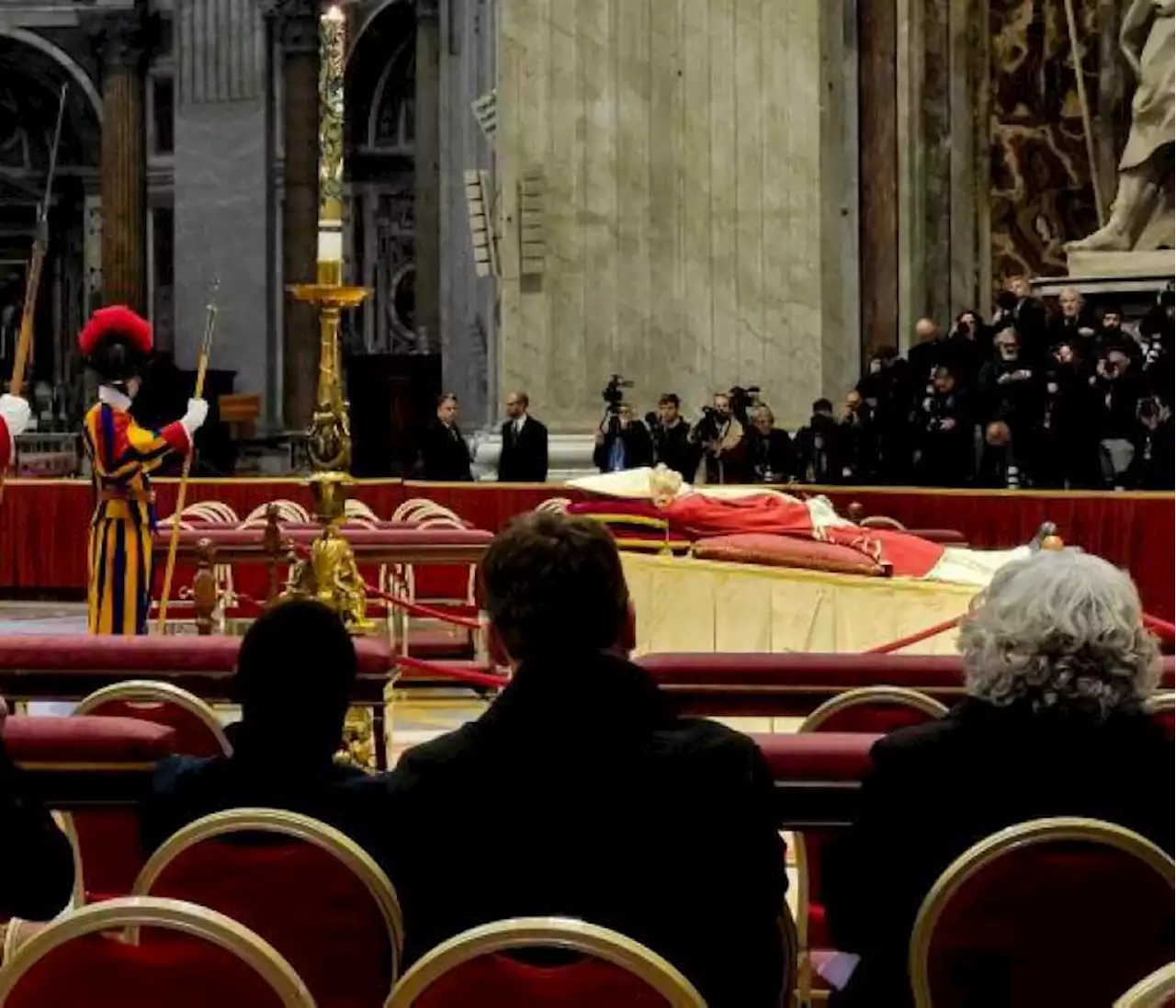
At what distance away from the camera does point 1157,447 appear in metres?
15.6

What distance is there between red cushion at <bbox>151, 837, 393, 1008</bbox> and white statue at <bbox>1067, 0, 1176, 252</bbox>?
50.7 ft

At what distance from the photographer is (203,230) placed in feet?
104

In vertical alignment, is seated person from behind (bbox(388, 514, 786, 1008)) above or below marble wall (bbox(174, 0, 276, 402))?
below

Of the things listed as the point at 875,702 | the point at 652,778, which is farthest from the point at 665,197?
the point at 652,778

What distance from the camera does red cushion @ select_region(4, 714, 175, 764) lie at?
15.9 ft

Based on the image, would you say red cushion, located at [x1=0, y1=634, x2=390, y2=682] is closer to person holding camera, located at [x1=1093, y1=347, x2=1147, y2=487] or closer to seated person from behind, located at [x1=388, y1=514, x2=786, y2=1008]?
seated person from behind, located at [x1=388, y1=514, x2=786, y2=1008]

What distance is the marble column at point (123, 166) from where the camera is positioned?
107 feet

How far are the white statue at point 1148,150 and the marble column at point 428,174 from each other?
13.3 m

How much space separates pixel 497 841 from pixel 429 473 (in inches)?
658

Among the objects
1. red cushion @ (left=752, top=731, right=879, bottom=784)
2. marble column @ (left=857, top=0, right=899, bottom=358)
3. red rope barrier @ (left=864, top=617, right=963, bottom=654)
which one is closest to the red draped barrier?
red rope barrier @ (left=864, top=617, right=963, bottom=654)

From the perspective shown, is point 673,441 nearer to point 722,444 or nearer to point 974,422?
point 722,444

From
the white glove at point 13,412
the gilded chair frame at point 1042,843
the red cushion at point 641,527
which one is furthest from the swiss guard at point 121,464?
the gilded chair frame at point 1042,843

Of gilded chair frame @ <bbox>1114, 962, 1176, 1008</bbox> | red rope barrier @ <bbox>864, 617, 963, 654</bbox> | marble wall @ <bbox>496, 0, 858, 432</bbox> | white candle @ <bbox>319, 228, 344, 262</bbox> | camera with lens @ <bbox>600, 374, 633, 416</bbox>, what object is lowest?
red rope barrier @ <bbox>864, 617, 963, 654</bbox>

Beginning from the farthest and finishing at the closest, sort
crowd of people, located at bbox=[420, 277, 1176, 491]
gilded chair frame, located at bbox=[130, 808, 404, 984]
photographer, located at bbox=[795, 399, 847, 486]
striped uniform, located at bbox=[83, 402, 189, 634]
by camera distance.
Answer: photographer, located at bbox=[795, 399, 847, 486], crowd of people, located at bbox=[420, 277, 1176, 491], striped uniform, located at bbox=[83, 402, 189, 634], gilded chair frame, located at bbox=[130, 808, 404, 984]
